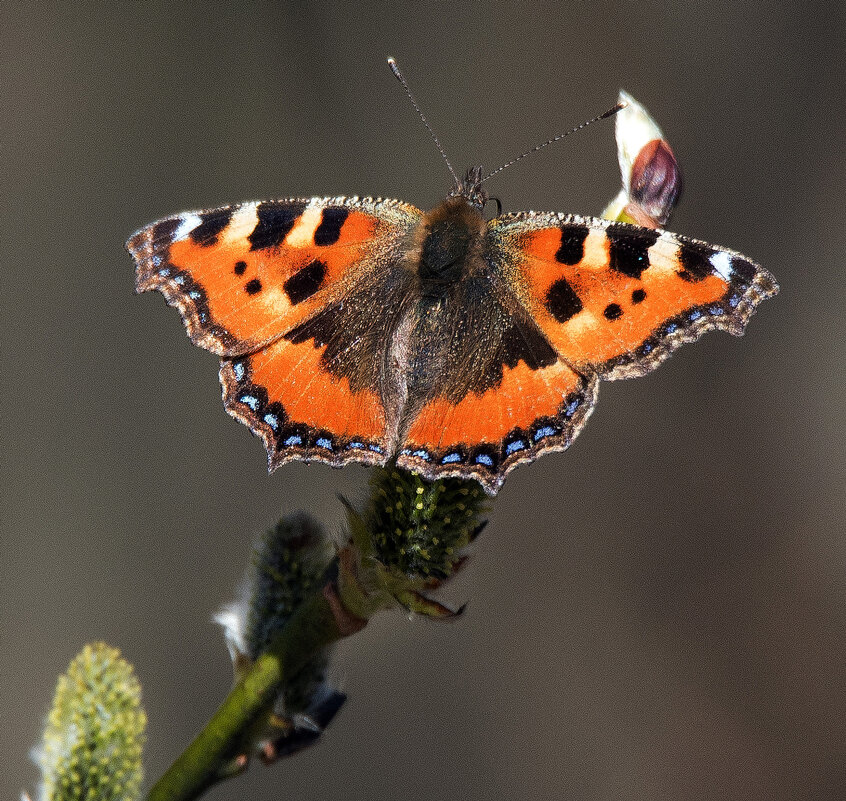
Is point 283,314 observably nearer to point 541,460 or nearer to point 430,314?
point 430,314

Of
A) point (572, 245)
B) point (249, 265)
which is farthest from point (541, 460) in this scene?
point (249, 265)

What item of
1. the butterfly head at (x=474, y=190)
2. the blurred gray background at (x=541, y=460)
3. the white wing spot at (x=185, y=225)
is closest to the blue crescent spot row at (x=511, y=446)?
the butterfly head at (x=474, y=190)

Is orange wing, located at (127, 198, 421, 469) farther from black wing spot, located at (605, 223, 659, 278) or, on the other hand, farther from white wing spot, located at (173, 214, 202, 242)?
black wing spot, located at (605, 223, 659, 278)

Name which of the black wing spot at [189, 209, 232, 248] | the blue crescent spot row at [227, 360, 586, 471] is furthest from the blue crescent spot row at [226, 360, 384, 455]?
the black wing spot at [189, 209, 232, 248]

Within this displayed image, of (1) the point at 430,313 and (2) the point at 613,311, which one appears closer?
(2) the point at 613,311

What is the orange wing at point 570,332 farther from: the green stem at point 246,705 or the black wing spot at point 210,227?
the black wing spot at point 210,227

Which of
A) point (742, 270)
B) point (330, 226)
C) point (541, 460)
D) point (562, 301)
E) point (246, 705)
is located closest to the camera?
point (246, 705)

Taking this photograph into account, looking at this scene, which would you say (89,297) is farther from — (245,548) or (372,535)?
(372,535)
